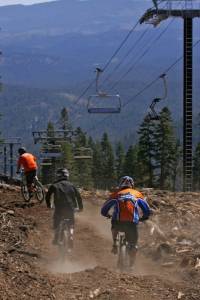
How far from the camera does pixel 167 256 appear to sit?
1452cm

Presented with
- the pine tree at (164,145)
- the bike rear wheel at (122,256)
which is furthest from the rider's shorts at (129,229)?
the pine tree at (164,145)

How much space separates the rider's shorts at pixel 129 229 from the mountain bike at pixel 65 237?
1626 millimetres

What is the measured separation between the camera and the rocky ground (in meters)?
10.4

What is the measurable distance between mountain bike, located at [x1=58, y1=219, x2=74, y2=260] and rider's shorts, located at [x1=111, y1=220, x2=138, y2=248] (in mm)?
1626

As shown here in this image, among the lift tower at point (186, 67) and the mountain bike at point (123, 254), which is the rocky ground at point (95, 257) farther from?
the lift tower at point (186, 67)

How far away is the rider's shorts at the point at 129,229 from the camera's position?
1308 centimetres

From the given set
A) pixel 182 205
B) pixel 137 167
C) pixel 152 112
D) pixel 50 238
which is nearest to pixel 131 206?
pixel 50 238

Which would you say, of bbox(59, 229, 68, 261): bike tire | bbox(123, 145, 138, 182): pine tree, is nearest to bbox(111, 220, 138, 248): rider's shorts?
bbox(59, 229, 68, 261): bike tire

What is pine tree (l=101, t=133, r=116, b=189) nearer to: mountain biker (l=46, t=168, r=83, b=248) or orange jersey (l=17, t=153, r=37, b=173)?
orange jersey (l=17, t=153, r=37, b=173)

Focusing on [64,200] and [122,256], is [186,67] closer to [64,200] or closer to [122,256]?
[64,200]

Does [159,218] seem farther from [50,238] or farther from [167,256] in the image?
[167,256]

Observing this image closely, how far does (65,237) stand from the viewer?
47.5 feet

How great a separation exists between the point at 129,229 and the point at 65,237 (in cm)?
187

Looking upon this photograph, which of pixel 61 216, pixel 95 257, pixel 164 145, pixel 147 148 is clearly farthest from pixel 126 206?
pixel 164 145
